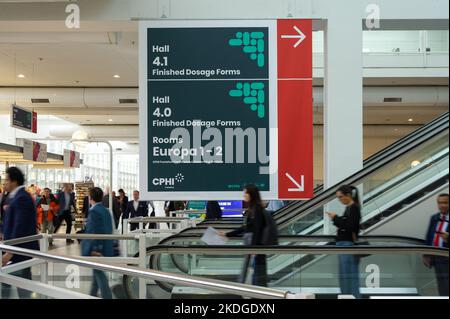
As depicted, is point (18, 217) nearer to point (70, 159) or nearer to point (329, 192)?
point (329, 192)

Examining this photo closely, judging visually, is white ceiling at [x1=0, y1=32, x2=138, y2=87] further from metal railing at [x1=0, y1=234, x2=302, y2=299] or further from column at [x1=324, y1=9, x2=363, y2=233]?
metal railing at [x1=0, y1=234, x2=302, y2=299]

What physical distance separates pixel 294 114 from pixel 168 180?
1940 millimetres

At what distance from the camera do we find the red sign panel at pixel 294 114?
8023mm

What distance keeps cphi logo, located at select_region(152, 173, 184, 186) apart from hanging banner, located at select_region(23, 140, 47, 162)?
1363 centimetres

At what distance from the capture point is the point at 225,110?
8.02m

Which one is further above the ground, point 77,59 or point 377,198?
point 77,59

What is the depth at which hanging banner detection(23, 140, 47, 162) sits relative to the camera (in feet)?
67.2

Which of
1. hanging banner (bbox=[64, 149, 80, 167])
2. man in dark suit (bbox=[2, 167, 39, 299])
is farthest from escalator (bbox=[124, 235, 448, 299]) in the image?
hanging banner (bbox=[64, 149, 80, 167])

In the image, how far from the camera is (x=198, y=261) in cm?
579

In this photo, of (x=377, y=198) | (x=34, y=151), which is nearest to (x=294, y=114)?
(x=377, y=198)

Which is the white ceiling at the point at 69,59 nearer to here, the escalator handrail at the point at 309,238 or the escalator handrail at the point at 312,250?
the escalator handrail at the point at 309,238

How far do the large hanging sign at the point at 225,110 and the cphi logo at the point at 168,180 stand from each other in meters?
0.01

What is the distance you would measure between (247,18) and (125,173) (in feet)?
124
